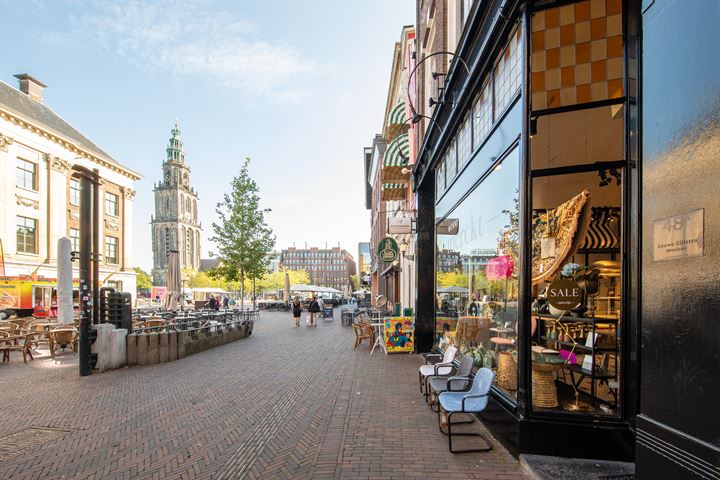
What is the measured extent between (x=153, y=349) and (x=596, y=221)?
1002 centimetres

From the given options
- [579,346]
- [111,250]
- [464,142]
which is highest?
[464,142]

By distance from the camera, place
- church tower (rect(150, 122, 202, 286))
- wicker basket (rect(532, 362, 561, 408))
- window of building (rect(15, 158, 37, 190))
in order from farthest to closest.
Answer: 1. church tower (rect(150, 122, 202, 286))
2. window of building (rect(15, 158, 37, 190))
3. wicker basket (rect(532, 362, 561, 408))

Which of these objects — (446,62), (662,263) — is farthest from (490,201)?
(446,62)

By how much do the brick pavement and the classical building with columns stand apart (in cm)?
2298

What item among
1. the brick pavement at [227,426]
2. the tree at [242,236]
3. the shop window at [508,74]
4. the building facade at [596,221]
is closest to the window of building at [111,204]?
the tree at [242,236]

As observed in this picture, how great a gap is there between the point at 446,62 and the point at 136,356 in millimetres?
10302

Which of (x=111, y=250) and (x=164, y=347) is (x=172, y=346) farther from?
(x=111, y=250)

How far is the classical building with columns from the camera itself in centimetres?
2938

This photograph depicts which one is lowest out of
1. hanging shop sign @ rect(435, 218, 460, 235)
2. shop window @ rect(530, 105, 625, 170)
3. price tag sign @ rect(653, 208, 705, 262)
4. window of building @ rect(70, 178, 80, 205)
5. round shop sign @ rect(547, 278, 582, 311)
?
round shop sign @ rect(547, 278, 582, 311)

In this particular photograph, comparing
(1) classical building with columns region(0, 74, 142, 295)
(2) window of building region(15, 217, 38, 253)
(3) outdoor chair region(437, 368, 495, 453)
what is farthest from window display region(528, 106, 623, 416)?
(2) window of building region(15, 217, 38, 253)

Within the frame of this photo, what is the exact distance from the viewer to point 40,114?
36031 mm

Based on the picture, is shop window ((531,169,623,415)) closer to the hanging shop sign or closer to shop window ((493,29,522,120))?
shop window ((493,29,522,120))

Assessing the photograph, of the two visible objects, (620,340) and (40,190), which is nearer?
(620,340)

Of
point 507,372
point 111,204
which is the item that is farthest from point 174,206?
point 507,372
